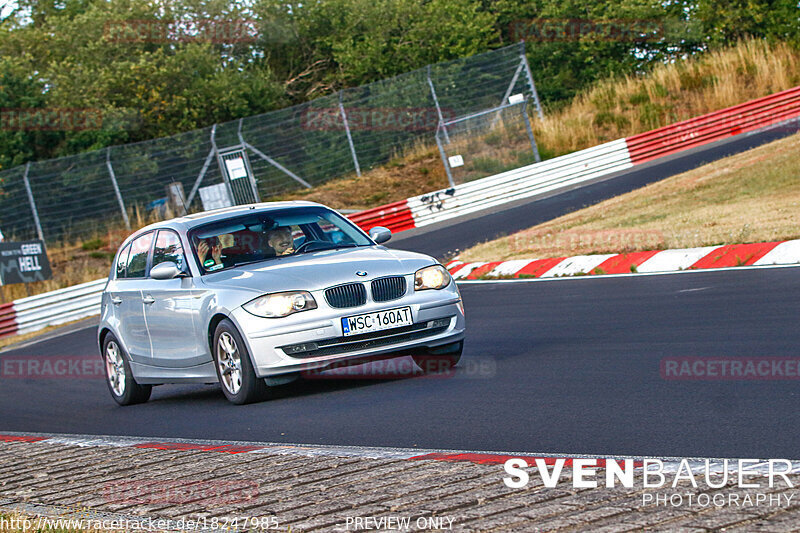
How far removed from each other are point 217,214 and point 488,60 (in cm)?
2400

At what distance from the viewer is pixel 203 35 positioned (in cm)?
4491

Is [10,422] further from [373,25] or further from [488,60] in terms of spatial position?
[373,25]

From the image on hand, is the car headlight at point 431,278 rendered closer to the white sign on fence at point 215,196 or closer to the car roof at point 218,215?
the car roof at point 218,215

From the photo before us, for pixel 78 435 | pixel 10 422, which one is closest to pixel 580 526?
pixel 78 435

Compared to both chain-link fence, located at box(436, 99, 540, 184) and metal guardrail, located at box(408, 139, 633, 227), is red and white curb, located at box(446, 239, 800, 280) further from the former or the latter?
chain-link fence, located at box(436, 99, 540, 184)

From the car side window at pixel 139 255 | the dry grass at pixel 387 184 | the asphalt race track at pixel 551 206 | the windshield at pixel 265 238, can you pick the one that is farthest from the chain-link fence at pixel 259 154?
the windshield at pixel 265 238

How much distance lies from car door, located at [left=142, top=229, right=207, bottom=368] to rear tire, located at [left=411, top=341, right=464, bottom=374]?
1.85 m

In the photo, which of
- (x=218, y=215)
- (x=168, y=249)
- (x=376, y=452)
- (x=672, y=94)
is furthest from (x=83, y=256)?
(x=376, y=452)

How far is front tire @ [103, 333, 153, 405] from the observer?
1047 centimetres

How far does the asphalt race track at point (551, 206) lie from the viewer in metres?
23.2

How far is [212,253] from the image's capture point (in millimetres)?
9508

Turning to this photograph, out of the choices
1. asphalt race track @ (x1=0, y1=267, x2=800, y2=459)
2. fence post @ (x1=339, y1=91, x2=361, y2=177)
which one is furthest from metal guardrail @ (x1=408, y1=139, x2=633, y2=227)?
asphalt race track @ (x1=0, y1=267, x2=800, y2=459)

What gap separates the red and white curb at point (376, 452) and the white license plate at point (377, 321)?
5.27 feet

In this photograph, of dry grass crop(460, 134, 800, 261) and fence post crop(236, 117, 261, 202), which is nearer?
dry grass crop(460, 134, 800, 261)
